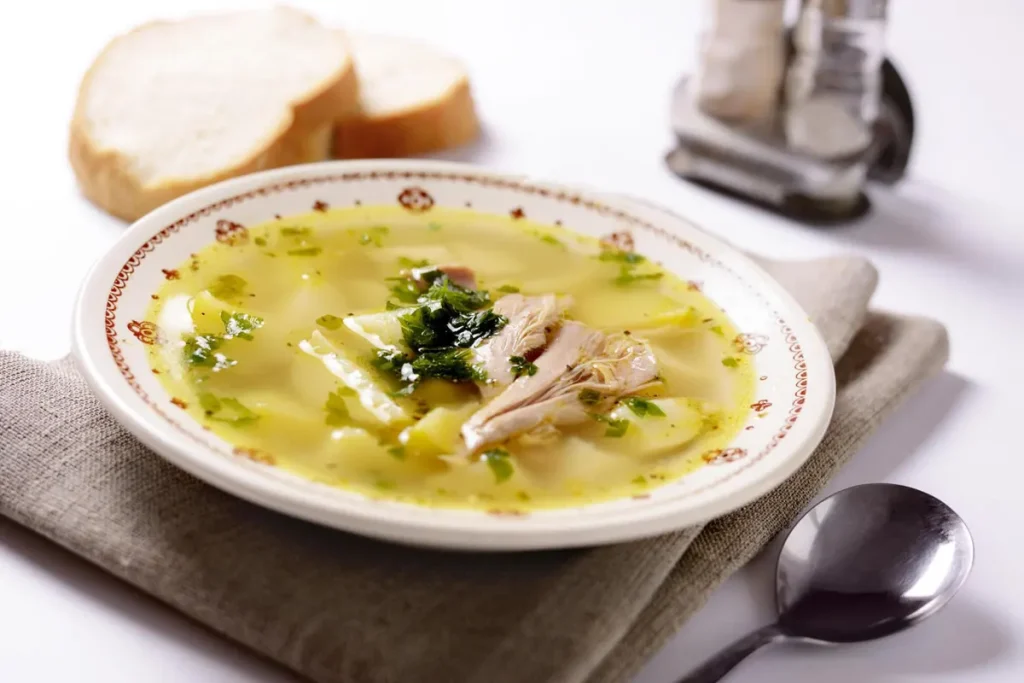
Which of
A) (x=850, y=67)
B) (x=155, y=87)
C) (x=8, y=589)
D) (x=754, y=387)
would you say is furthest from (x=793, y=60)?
(x=8, y=589)

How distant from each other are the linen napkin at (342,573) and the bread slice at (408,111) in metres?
2.14

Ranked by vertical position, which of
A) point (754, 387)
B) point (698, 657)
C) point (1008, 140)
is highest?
point (754, 387)

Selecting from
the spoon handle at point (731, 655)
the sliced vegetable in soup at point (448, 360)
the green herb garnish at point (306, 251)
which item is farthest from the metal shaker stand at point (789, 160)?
the spoon handle at point (731, 655)

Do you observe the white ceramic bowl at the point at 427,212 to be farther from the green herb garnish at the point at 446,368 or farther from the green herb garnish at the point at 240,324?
the green herb garnish at the point at 446,368

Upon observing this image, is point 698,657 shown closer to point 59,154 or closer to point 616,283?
point 616,283

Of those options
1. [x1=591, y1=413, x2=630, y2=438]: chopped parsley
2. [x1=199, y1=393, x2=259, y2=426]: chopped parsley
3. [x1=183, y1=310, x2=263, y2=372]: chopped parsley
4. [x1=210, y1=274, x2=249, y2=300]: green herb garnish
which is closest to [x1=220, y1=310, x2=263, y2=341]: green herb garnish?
[x1=183, y1=310, x2=263, y2=372]: chopped parsley

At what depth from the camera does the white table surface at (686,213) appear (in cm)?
210

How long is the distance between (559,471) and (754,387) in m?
0.58

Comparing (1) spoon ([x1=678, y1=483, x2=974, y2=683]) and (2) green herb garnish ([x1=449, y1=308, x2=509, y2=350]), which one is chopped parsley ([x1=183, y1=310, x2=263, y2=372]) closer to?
(2) green herb garnish ([x1=449, y1=308, x2=509, y2=350])

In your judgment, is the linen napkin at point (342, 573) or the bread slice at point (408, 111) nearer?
the linen napkin at point (342, 573)

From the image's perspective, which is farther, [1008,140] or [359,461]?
[1008,140]

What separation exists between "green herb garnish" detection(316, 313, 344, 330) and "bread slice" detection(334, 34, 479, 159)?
180 cm

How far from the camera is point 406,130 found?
435 centimetres

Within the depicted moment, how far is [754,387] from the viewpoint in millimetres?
2574
